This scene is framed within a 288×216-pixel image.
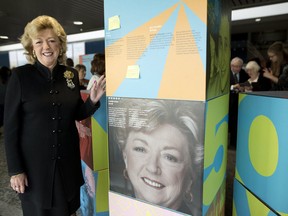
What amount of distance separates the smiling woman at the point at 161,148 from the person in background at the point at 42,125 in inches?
11.5

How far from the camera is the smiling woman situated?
4.08 feet

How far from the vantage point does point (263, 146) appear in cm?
143

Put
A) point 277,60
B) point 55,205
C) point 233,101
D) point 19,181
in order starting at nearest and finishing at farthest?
point 19,181 → point 55,205 → point 277,60 → point 233,101

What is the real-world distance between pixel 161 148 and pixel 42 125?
69 cm

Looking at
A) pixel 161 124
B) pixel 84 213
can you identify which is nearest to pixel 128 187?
pixel 161 124

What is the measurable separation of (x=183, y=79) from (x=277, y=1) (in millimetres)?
4792

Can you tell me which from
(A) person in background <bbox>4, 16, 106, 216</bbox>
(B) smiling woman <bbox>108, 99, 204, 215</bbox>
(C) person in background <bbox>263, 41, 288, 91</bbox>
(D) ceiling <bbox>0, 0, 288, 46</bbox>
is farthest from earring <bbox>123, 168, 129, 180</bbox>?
(D) ceiling <bbox>0, 0, 288, 46</bbox>

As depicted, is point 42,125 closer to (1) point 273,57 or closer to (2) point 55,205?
(2) point 55,205

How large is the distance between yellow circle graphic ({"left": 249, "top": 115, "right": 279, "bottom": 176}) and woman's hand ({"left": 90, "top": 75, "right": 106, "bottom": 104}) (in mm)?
970

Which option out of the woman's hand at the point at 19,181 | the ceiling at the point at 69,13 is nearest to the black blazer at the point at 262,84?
the ceiling at the point at 69,13

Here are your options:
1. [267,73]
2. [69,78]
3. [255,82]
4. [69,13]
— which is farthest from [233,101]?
[69,13]

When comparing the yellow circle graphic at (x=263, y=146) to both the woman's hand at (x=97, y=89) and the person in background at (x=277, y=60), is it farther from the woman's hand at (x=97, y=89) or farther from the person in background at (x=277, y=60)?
the person in background at (x=277, y=60)

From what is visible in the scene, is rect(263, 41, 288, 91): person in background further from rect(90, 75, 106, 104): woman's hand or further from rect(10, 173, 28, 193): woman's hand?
rect(10, 173, 28, 193): woman's hand

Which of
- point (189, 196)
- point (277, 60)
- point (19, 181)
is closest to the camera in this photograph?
point (189, 196)
